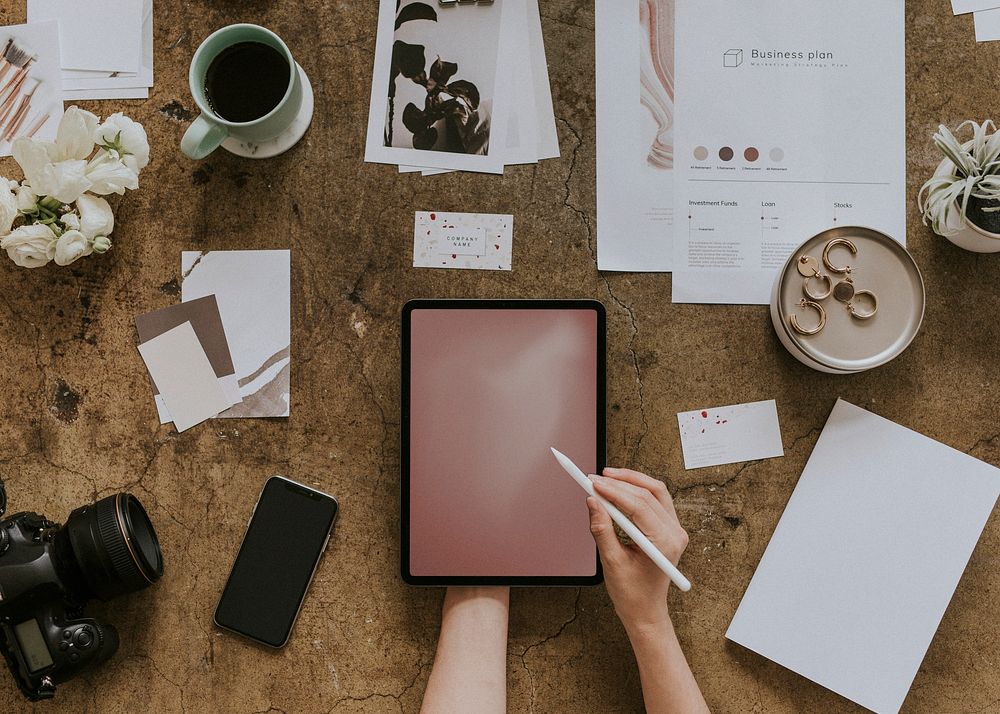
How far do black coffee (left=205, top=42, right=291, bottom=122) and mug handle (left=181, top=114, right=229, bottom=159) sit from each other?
36 millimetres

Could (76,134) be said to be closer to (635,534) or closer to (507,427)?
(507,427)

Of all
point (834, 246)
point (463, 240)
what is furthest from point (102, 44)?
point (834, 246)

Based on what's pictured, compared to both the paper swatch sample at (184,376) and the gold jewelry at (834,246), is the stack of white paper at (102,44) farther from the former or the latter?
the gold jewelry at (834,246)

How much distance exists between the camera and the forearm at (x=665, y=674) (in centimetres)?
75

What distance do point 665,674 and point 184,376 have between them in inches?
27.5

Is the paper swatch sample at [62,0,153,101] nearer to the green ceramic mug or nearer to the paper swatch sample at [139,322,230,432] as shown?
the green ceramic mug

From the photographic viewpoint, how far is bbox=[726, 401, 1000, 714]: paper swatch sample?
2.61 ft

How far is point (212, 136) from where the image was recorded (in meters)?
0.73

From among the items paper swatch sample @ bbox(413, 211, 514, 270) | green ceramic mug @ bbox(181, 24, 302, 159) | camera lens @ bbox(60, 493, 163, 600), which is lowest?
camera lens @ bbox(60, 493, 163, 600)

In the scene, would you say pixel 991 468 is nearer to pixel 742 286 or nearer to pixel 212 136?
pixel 742 286

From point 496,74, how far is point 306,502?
60 centimetres

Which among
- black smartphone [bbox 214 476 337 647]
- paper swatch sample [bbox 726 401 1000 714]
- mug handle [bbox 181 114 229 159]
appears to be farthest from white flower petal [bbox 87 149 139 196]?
paper swatch sample [bbox 726 401 1000 714]

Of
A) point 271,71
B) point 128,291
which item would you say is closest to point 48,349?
point 128,291

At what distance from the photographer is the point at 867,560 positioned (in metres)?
0.80
